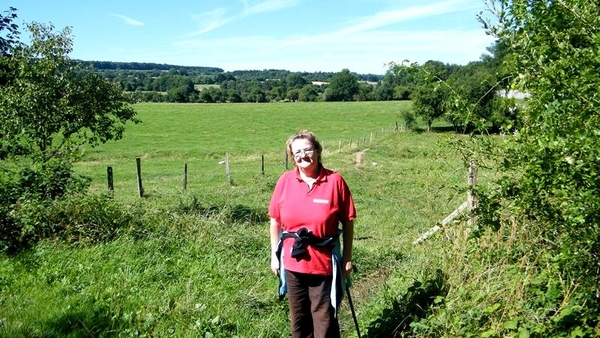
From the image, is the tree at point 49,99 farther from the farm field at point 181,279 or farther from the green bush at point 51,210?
the farm field at point 181,279

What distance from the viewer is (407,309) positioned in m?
5.00

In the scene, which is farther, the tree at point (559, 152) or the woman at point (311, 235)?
the woman at point (311, 235)

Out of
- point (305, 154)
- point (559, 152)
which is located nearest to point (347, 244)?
point (305, 154)

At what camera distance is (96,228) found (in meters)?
7.15

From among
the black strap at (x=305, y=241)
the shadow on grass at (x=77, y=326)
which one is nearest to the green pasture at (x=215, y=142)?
the shadow on grass at (x=77, y=326)

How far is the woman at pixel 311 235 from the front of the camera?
13.9 feet

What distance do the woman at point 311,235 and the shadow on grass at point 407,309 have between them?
0.65 m

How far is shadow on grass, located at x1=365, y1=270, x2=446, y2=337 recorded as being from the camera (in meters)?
4.83

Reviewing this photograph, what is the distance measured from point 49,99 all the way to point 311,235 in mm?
10624

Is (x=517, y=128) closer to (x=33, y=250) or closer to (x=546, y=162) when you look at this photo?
(x=546, y=162)

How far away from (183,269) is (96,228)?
1.71 meters

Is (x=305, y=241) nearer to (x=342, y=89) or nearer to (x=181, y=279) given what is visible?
(x=181, y=279)

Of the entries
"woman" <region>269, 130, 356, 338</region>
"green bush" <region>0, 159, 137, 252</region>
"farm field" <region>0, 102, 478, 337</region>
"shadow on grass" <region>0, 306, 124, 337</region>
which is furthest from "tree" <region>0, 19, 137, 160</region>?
A: "woman" <region>269, 130, 356, 338</region>

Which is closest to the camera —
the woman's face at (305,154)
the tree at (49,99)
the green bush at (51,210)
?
the woman's face at (305,154)
